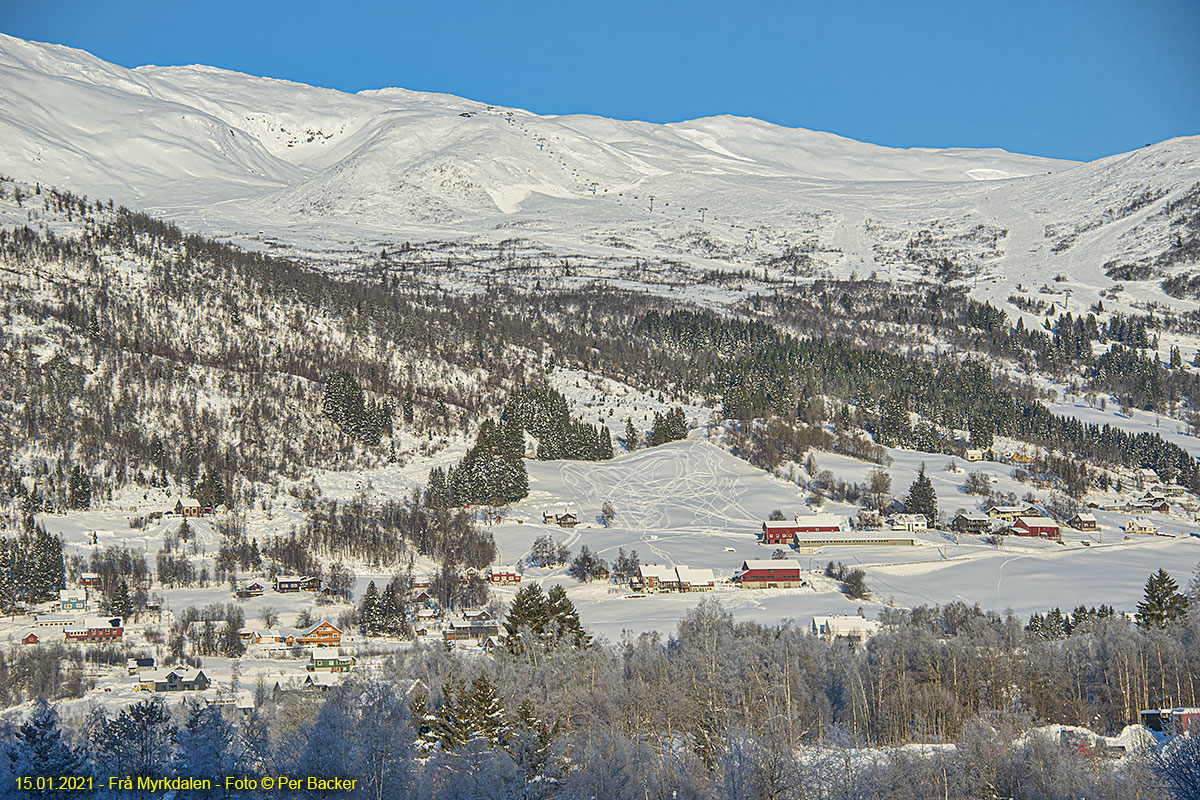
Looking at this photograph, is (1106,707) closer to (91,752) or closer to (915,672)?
(915,672)

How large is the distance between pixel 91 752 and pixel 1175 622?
205ft

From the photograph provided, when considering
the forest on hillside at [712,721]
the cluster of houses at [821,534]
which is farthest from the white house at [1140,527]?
the forest on hillside at [712,721]

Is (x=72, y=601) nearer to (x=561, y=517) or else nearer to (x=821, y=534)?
(x=561, y=517)

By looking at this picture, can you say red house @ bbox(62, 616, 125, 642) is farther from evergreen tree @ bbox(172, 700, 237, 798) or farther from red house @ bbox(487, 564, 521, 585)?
evergreen tree @ bbox(172, 700, 237, 798)

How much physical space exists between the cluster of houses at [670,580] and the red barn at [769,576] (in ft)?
9.77

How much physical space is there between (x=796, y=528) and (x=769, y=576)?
17.8 metres

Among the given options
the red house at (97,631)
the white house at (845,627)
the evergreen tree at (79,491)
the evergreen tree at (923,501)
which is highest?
the evergreen tree at (79,491)

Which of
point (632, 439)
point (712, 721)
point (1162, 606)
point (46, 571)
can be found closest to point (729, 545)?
point (632, 439)

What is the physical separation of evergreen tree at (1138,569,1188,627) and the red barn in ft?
103

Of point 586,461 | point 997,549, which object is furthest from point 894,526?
point 586,461

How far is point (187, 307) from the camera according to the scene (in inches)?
6949

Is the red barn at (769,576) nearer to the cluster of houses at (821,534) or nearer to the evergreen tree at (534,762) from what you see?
the cluster of houses at (821,534)

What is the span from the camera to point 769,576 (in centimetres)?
10056

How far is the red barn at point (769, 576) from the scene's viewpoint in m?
99.9
